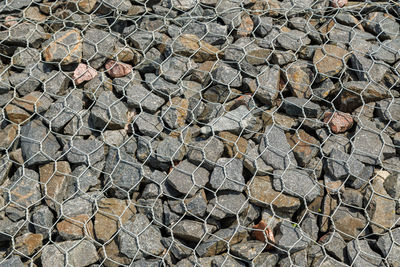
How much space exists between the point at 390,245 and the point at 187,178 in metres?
0.67

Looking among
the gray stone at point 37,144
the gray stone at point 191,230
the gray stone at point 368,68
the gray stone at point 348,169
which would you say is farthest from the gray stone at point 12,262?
the gray stone at point 368,68

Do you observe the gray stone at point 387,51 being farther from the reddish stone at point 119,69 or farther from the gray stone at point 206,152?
the reddish stone at point 119,69

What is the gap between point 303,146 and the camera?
162cm

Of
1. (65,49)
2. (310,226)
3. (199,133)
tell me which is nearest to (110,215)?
(199,133)

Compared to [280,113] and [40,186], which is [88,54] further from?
[280,113]

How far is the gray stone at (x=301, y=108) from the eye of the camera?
1.68m

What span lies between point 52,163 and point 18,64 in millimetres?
505

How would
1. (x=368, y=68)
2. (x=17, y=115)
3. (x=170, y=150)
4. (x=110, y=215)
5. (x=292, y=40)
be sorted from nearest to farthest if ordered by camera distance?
(x=110, y=215) → (x=170, y=150) → (x=17, y=115) → (x=368, y=68) → (x=292, y=40)

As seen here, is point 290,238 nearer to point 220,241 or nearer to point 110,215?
point 220,241

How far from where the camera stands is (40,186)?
155 centimetres

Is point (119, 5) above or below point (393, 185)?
above

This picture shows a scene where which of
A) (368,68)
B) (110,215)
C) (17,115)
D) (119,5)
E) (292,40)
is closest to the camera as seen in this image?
(110,215)

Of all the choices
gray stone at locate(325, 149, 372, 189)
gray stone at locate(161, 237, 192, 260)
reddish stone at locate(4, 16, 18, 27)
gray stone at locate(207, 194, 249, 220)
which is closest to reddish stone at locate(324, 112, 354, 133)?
gray stone at locate(325, 149, 372, 189)

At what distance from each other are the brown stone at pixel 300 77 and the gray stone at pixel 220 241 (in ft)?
1.99
